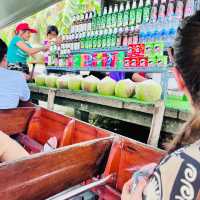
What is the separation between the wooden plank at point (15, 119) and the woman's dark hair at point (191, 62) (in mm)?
1906

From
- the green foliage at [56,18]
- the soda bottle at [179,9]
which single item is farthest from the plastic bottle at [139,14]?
the green foliage at [56,18]

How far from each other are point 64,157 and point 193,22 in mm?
841

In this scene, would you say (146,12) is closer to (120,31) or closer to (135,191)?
(120,31)

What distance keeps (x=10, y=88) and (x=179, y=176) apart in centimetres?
195

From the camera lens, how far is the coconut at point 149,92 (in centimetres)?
239

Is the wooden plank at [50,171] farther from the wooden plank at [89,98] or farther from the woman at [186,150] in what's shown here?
the wooden plank at [89,98]

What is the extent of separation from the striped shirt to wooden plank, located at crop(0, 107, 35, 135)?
0.06 meters

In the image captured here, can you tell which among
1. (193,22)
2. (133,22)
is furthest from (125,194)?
(133,22)

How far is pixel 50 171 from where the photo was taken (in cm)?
122

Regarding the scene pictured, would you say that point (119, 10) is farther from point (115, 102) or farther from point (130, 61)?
point (115, 102)

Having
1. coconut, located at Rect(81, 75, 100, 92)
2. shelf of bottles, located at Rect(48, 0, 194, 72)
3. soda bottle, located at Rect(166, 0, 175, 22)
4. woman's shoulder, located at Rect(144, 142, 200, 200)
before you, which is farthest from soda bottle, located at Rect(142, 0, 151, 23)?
woman's shoulder, located at Rect(144, 142, 200, 200)

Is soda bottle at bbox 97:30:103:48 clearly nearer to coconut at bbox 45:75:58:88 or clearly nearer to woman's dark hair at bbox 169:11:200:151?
coconut at bbox 45:75:58:88

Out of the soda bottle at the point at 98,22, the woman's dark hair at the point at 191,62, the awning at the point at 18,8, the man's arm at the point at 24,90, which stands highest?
the awning at the point at 18,8

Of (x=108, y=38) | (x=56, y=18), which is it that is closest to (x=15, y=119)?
(x=108, y=38)
